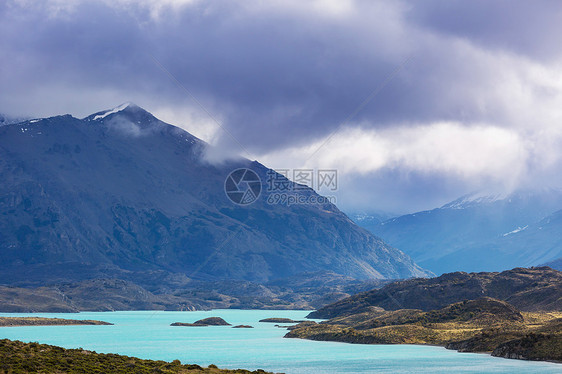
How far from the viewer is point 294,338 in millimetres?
198000

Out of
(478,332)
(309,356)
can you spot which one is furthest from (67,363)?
(478,332)

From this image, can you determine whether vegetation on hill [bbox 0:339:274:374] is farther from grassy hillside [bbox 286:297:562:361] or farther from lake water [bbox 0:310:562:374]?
grassy hillside [bbox 286:297:562:361]

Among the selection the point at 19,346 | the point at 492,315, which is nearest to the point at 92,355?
the point at 19,346

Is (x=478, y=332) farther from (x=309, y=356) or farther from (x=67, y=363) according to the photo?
(x=67, y=363)

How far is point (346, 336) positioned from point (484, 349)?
162 ft

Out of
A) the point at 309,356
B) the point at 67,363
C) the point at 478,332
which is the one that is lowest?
the point at 67,363

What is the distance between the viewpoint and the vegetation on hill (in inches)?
3334

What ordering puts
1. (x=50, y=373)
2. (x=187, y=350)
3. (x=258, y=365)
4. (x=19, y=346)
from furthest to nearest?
1. (x=187, y=350)
2. (x=258, y=365)
3. (x=19, y=346)
4. (x=50, y=373)

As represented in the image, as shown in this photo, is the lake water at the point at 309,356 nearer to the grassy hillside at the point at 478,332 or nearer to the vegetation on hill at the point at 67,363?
the grassy hillside at the point at 478,332

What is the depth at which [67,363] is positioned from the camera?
89.2 m

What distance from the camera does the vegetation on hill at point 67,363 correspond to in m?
84.7

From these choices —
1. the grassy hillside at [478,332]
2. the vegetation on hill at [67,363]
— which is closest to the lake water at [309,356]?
the grassy hillside at [478,332]

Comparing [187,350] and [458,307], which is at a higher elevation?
[458,307]

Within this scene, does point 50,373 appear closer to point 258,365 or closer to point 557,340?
point 258,365
